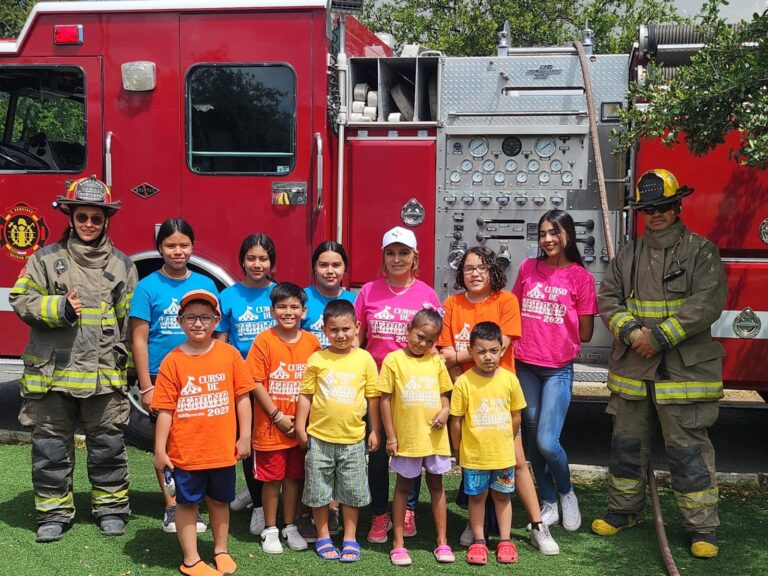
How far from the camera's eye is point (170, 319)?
177 inches

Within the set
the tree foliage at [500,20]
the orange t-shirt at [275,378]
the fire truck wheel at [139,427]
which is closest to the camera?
the orange t-shirt at [275,378]

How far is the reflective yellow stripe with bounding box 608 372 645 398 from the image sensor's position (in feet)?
14.7

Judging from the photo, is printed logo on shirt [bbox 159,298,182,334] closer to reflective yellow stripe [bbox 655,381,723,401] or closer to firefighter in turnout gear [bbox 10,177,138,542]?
firefighter in turnout gear [bbox 10,177,138,542]

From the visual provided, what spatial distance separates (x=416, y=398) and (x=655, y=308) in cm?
136

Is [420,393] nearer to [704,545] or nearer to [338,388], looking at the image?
[338,388]

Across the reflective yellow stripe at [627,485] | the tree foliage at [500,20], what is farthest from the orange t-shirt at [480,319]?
the tree foliage at [500,20]

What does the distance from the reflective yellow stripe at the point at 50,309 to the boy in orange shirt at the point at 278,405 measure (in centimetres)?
95

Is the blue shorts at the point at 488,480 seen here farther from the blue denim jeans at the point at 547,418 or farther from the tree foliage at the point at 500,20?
the tree foliage at the point at 500,20

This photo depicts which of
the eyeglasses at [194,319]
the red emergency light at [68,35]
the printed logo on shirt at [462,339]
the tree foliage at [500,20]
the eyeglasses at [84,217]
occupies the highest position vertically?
the tree foliage at [500,20]

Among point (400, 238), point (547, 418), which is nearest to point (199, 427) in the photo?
point (400, 238)

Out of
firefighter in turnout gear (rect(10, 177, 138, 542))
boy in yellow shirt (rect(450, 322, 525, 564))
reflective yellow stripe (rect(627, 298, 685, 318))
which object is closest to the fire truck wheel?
firefighter in turnout gear (rect(10, 177, 138, 542))

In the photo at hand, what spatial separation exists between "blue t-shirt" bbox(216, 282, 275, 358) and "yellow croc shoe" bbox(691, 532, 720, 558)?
2.39 metres

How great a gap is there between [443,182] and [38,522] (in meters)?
3.15

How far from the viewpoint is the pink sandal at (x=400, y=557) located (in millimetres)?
4020
